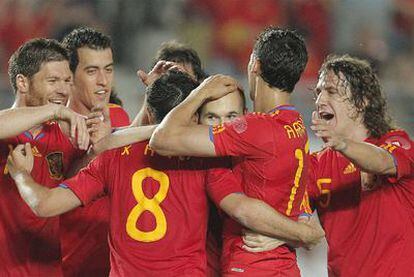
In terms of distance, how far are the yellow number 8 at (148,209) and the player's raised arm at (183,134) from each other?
189 mm

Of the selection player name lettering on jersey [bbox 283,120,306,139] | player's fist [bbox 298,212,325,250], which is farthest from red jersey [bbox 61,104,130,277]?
player name lettering on jersey [bbox 283,120,306,139]

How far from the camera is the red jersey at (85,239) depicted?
17.5ft

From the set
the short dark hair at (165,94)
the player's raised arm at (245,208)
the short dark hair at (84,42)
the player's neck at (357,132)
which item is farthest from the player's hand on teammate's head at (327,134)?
the short dark hair at (84,42)

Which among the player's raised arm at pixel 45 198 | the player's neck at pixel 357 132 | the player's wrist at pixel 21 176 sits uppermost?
the player's neck at pixel 357 132

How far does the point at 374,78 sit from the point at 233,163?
1.39 m

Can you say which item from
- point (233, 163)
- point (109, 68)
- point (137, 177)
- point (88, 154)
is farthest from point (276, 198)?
point (109, 68)

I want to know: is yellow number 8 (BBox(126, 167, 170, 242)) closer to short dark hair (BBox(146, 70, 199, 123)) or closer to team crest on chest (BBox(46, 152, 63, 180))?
short dark hair (BBox(146, 70, 199, 123))

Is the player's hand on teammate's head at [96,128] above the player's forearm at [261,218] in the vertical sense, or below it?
above

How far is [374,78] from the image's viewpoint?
5250 millimetres

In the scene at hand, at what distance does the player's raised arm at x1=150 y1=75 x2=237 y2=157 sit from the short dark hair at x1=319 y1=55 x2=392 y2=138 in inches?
49.6

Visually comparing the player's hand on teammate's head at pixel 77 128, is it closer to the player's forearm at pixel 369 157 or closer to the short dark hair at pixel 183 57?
the player's forearm at pixel 369 157

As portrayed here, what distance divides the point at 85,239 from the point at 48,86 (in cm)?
107

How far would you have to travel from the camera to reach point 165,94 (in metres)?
4.30

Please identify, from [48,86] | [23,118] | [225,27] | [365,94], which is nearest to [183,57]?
[48,86]
